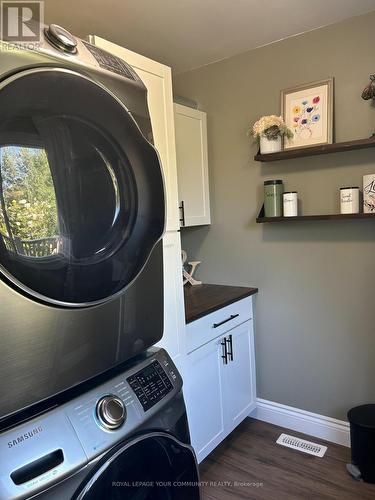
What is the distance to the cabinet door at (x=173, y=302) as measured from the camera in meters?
1.60

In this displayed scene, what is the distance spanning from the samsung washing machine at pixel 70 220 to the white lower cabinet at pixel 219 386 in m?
1.07

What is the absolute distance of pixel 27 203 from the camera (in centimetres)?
68

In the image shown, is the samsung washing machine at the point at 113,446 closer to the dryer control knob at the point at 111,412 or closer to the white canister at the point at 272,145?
the dryer control knob at the point at 111,412

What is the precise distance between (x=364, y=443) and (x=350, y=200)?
1.25 m

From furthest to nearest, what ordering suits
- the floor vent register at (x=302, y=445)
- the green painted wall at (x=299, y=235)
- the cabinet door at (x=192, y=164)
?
the cabinet door at (x=192, y=164) < the floor vent register at (x=302, y=445) < the green painted wall at (x=299, y=235)

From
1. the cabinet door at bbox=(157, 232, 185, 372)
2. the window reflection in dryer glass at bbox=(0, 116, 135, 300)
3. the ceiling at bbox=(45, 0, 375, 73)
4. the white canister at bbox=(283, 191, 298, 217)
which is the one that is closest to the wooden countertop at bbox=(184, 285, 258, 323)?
the cabinet door at bbox=(157, 232, 185, 372)

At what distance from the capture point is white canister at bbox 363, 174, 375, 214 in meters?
1.94

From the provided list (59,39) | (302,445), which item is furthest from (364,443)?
(59,39)

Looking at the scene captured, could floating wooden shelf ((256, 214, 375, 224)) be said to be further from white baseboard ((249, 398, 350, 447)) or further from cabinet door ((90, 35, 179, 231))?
white baseboard ((249, 398, 350, 447))

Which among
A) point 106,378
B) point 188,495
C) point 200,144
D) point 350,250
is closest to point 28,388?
point 106,378

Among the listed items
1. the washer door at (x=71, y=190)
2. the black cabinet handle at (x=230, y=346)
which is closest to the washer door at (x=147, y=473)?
the washer door at (x=71, y=190)

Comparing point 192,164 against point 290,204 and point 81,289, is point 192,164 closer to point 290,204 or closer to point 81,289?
point 290,204

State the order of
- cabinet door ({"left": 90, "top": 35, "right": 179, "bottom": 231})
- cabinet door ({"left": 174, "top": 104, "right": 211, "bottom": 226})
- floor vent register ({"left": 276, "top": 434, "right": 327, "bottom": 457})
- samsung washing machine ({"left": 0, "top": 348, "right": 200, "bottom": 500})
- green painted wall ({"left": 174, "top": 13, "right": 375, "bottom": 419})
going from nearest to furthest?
A: 1. samsung washing machine ({"left": 0, "top": 348, "right": 200, "bottom": 500})
2. cabinet door ({"left": 90, "top": 35, "right": 179, "bottom": 231})
3. green painted wall ({"left": 174, "top": 13, "right": 375, "bottom": 419})
4. floor vent register ({"left": 276, "top": 434, "right": 327, "bottom": 457})
5. cabinet door ({"left": 174, "top": 104, "right": 211, "bottom": 226})

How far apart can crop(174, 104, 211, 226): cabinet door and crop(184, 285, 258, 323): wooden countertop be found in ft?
1.49
